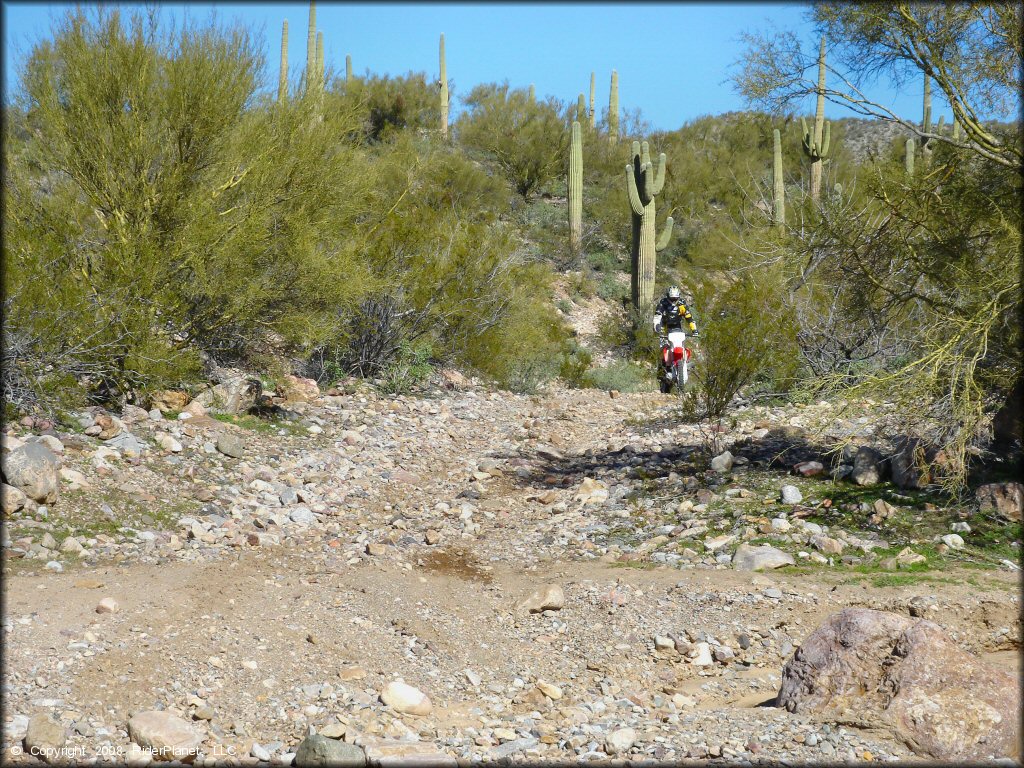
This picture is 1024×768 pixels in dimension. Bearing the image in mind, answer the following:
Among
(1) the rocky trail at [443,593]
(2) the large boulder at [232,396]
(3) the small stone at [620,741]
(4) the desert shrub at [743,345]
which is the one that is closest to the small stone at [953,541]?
(1) the rocky trail at [443,593]

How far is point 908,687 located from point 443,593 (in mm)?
3002

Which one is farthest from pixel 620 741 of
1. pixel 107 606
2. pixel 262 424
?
pixel 262 424

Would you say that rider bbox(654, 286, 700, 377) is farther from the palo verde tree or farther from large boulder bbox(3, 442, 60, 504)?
large boulder bbox(3, 442, 60, 504)

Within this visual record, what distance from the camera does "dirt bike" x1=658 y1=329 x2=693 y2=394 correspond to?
513 inches

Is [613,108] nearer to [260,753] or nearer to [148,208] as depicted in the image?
[148,208]

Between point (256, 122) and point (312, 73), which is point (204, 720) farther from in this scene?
point (312, 73)

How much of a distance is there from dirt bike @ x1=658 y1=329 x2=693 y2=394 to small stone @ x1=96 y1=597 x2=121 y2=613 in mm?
8915

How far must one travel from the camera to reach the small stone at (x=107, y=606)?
482 cm

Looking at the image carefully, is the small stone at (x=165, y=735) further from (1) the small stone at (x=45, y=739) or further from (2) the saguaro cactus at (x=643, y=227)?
(2) the saguaro cactus at (x=643, y=227)

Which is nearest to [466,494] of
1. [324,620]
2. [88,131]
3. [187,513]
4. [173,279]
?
[187,513]

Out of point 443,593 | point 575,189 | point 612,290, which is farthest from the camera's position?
point 575,189

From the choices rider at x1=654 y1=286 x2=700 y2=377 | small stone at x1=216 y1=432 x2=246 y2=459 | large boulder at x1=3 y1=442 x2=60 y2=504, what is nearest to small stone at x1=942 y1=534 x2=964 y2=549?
small stone at x1=216 y1=432 x2=246 y2=459

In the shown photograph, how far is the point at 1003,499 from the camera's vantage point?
6.46 meters

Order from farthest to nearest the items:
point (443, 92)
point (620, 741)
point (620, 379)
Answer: point (443, 92), point (620, 379), point (620, 741)
